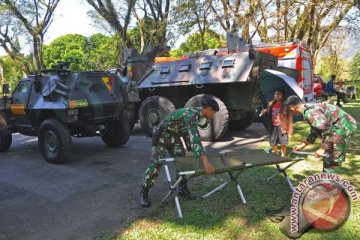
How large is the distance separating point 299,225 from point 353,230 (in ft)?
2.26

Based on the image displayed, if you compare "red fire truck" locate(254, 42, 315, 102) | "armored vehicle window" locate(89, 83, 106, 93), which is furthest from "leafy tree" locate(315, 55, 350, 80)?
"armored vehicle window" locate(89, 83, 106, 93)

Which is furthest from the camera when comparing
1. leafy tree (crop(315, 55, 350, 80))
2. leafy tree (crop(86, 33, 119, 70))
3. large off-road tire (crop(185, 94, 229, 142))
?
leafy tree (crop(315, 55, 350, 80))

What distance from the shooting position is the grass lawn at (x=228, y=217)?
14.6 ft

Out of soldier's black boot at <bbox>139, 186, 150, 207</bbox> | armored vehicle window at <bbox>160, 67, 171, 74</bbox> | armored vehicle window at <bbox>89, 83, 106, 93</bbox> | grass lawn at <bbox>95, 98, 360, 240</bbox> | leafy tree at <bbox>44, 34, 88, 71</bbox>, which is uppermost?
leafy tree at <bbox>44, 34, 88, 71</bbox>

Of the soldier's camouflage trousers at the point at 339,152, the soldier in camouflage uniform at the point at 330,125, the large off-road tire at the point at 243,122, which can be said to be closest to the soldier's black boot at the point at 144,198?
the soldier in camouflage uniform at the point at 330,125

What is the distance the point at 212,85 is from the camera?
9922 mm

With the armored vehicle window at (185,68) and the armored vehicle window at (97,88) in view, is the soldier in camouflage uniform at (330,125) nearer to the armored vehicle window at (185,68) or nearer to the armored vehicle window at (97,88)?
the armored vehicle window at (97,88)

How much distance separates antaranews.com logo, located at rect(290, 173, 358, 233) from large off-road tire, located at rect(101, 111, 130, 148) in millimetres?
5875

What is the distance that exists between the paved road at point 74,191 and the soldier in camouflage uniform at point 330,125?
2.30 m

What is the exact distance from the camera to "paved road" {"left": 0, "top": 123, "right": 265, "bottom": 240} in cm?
486

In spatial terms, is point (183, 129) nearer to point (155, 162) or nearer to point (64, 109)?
point (155, 162)

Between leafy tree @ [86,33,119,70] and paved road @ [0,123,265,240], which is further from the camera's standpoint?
leafy tree @ [86,33,119,70]

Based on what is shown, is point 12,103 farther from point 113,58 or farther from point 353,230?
point 113,58

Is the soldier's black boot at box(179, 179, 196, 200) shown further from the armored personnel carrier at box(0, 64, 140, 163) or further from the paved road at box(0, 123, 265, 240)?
the armored personnel carrier at box(0, 64, 140, 163)
